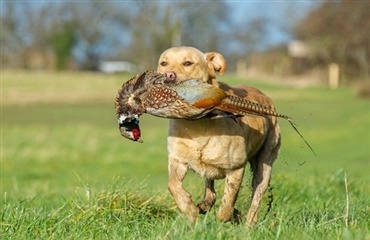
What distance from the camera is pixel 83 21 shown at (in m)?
98.7

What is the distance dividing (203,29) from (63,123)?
53.9 meters

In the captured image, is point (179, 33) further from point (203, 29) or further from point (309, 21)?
point (309, 21)

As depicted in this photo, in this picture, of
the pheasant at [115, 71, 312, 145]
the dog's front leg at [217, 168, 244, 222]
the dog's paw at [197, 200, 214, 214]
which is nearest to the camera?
the pheasant at [115, 71, 312, 145]

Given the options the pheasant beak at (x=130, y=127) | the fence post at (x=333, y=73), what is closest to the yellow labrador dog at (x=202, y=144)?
the pheasant beak at (x=130, y=127)

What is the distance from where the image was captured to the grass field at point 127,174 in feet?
20.1

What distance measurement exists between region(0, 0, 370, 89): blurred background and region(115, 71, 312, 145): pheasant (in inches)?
2477

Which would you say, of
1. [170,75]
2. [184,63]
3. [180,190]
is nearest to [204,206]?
[180,190]

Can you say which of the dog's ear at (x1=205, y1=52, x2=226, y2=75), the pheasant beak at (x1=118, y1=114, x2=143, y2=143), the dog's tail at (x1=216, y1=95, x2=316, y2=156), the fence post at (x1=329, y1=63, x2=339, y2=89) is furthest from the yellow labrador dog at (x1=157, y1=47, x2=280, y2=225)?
the fence post at (x1=329, y1=63, x2=339, y2=89)

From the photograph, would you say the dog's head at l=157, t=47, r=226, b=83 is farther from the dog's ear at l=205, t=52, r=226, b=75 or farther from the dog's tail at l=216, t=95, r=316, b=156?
the dog's tail at l=216, t=95, r=316, b=156

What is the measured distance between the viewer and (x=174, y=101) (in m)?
6.29

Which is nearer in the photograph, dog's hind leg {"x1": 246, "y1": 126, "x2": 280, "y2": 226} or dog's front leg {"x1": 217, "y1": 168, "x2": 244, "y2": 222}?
dog's front leg {"x1": 217, "y1": 168, "x2": 244, "y2": 222}

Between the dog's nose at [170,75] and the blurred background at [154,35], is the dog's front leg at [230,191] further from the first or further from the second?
the blurred background at [154,35]

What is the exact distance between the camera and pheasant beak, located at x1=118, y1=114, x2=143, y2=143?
662 cm

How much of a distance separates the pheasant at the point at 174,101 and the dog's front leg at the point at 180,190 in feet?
1.49
